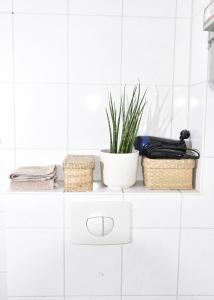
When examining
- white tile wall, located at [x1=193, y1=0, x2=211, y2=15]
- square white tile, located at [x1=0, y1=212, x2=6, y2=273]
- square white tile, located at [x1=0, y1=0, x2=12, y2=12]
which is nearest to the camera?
white tile wall, located at [x1=193, y1=0, x2=211, y2=15]

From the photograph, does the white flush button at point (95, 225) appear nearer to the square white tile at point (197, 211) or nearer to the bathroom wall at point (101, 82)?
the bathroom wall at point (101, 82)

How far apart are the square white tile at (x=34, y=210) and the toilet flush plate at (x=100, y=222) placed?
66 mm

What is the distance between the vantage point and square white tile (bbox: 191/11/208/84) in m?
1.13

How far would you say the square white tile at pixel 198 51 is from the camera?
1.13 meters

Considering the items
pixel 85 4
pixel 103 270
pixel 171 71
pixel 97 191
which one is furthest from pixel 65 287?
pixel 85 4

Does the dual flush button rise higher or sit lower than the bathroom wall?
lower

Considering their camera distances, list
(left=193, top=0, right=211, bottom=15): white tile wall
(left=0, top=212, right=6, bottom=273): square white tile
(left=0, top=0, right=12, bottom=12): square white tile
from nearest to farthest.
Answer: (left=193, top=0, right=211, bottom=15): white tile wall
(left=0, top=0, right=12, bottom=12): square white tile
(left=0, top=212, right=6, bottom=273): square white tile

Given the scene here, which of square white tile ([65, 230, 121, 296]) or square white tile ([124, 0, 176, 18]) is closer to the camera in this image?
square white tile ([65, 230, 121, 296])

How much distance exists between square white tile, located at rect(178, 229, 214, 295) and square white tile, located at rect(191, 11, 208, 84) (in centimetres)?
65

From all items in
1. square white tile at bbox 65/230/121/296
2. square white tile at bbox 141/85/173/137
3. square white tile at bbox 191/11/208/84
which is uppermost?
square white tile at bbox 191/11/208/84

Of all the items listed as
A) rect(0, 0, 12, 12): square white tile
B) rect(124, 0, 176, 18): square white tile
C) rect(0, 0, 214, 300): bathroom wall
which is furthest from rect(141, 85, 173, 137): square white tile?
rect(0, 0, 12, 12): square white tile

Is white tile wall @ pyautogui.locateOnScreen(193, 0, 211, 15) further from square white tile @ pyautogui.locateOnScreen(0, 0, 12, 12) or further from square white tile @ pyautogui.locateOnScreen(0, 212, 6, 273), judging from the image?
square white tile @ pyautogui.locateOnScreen(0, 212, 6, 273)

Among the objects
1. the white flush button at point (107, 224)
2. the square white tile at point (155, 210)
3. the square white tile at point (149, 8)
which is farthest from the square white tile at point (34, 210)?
the square white tile at point (149, 8)

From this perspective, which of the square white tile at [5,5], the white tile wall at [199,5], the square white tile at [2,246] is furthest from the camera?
the square white tile at [2,246]
